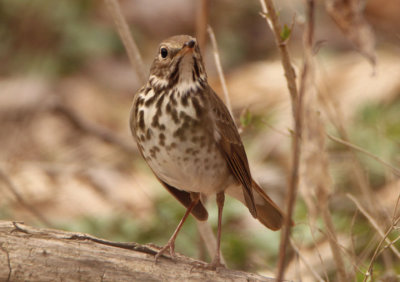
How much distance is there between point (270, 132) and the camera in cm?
664

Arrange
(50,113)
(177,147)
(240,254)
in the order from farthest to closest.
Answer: (50,113)
(240,254)
(177,147)

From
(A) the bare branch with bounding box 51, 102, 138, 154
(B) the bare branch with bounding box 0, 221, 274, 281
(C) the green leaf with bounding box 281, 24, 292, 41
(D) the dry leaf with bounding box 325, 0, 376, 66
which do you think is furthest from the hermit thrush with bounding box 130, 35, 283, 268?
(A) the bare branch with bounding box 51, 102, 138, 154

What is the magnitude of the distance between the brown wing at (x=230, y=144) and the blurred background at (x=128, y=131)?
0.11 m

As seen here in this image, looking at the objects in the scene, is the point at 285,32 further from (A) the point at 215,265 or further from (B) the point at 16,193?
(B) the point at 16,193

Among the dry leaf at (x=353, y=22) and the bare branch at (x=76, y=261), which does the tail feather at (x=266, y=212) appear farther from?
the dry leaf at (x=353, y=22)

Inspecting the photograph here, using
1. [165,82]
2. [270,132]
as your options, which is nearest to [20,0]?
[270,132]

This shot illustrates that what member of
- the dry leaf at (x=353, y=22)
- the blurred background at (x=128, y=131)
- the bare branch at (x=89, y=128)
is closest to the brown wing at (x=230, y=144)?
the blurred background at (x=128, y=131)

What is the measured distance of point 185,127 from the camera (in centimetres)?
348

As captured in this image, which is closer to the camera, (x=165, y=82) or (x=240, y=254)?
(x=165, y=82)

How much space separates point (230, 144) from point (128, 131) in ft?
12.5

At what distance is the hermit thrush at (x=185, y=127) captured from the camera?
11.4 ft

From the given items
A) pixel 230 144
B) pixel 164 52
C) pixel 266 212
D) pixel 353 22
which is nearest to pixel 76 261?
pixel 230 144

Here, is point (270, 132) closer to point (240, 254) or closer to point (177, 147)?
point (240, 254)

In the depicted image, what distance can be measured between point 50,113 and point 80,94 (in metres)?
0.48
